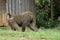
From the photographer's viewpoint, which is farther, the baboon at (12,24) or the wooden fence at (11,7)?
the wooden fence at (11,7)

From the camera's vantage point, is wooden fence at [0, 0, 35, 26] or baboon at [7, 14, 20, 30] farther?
wooden fence at [0, 0, 35, 26]

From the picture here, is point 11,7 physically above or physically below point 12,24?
above

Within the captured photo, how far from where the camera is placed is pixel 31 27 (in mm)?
13898

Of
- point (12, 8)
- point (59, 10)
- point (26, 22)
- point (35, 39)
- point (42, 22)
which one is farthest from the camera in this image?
point (59, 10)

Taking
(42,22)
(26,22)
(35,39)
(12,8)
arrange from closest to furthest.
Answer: (35,39), (26,22), (12,8), (42,22)

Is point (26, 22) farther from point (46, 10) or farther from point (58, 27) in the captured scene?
point (46, 10)

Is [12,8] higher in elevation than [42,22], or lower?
higher

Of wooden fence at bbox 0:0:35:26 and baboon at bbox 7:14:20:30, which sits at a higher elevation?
wooden fence at bbox 0:0:35:26

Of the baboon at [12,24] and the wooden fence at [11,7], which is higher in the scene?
the wooden fence at [11,7]

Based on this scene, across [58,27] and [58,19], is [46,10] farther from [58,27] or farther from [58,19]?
[58,27]

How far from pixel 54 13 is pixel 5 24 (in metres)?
4.72

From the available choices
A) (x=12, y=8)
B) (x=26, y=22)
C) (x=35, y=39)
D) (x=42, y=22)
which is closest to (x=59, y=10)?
(x=42, y=22)

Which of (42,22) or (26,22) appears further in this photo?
(42,22)

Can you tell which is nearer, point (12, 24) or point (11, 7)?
point (12, 24)
